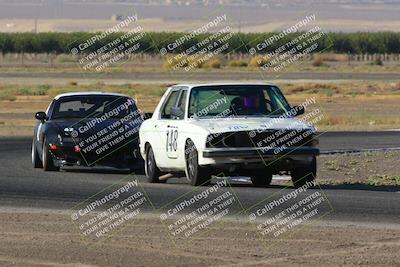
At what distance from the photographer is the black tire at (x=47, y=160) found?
22312 mm

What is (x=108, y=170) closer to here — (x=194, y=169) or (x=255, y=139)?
(x=194, y=169)

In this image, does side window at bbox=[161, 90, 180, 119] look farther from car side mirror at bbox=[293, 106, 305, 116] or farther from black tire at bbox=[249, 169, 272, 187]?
car side mirror at bbox=[293, 106, 305, 116]

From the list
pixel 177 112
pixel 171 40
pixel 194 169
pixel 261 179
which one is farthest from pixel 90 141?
pixel 171 40

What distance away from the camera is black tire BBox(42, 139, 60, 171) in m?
22.3

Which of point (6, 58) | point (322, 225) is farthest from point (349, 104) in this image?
point (6, 58)

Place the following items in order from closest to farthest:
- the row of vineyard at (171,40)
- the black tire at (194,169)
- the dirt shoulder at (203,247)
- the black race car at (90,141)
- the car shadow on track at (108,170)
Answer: the dirt shoulder at (203,247) → the black tire at (194,169) → the black race car at (90,141) → the car shadow on track at (108,170) → the row of vineyard at (171,40)

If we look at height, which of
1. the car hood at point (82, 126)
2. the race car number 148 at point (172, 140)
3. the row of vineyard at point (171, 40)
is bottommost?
the row of vineyard at point (171, 40)

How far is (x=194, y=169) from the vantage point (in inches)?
722

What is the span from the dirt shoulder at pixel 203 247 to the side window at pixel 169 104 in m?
5.81

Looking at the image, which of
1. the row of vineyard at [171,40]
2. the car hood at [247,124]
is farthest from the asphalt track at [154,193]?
the row of vineyard at [171,40]

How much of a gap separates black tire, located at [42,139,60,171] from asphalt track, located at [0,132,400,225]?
0.56 feet

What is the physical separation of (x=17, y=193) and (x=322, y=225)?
5.73 m

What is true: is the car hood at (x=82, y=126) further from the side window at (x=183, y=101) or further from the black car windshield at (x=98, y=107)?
the side window at (x=183, y=101)

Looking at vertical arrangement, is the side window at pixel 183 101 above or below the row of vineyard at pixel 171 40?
above
